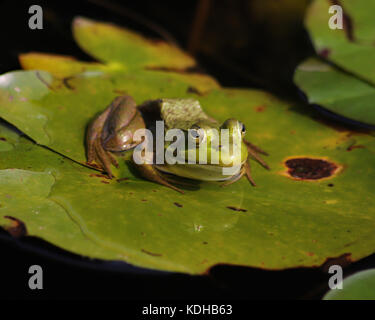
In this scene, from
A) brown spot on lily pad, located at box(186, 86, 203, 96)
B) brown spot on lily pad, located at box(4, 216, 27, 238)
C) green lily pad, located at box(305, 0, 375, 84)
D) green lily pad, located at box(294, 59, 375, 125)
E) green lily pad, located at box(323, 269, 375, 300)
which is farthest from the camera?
brown spot on lily pad, located at box(186, 86, 203, 96)

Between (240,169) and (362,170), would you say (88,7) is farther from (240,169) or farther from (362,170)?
(362,170)

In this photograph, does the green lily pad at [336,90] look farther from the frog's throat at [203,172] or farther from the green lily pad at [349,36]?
the frog's throat at [203,172]

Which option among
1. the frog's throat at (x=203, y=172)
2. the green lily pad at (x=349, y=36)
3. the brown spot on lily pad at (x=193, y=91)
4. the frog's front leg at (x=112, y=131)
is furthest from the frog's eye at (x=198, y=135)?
the green lily pad at (x=349, y=36)

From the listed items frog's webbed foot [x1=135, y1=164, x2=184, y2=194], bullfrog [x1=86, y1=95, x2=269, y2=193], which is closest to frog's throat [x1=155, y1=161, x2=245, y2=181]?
bullfrog [x1=86, y1=95, x2=269, y2=193]

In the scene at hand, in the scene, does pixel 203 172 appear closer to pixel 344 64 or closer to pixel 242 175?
pixel 242 175

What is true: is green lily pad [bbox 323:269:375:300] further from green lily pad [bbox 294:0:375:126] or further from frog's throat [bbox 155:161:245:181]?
green lily pad [bbox 294:0:375:126]

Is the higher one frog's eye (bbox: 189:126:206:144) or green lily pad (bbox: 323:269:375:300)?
frog's eye (bbox: 189:126:206:144)
